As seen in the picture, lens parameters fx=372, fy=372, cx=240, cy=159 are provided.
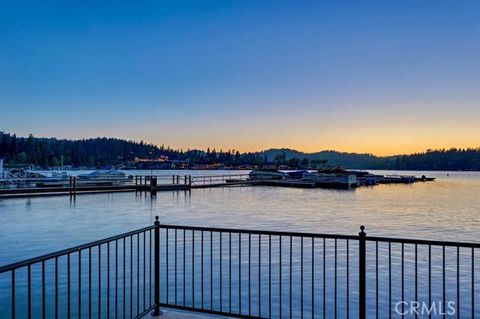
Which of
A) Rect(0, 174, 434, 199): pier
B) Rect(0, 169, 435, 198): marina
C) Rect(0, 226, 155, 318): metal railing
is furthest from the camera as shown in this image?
Rect(0, 169, 435, 198): marina

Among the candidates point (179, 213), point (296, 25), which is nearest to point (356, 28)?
point (296, 25)

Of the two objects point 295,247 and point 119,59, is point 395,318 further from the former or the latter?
point 119,59

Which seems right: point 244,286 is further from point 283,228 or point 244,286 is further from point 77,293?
point 283,228

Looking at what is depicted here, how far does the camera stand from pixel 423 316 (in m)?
6.32

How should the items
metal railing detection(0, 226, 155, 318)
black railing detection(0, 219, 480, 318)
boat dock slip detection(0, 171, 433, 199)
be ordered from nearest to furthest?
black railing detection(0, 219, 480, 318), metal railing detection(0, 226, 155, 318), boat dock slip detection(0, 171, 433, 199)

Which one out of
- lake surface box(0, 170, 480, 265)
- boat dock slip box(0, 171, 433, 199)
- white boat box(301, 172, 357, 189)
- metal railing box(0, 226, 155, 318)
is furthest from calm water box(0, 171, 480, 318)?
white boat box(301, 172, 357, 189)

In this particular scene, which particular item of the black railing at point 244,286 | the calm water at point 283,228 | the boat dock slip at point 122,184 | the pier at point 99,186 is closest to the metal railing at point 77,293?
the black railing at point 244,286

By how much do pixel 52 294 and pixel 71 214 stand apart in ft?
40.7

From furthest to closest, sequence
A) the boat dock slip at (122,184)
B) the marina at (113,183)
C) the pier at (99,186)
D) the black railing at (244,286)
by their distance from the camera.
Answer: the marina at (113,183) < the boat dock slip at (122,184) < the pier at (99,186) < the black railing at (244,286)

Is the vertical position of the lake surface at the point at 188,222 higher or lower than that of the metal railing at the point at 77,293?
lower

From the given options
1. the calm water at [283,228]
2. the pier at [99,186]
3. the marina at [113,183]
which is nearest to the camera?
the calm water at [283,228]

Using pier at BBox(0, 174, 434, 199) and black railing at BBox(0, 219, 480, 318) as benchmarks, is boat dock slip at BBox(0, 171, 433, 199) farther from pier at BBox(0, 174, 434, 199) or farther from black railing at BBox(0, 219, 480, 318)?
black railing at BBox(0, 219, 480, 318)

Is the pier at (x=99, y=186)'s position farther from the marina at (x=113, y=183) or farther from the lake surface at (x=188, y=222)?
the lake surface at (x=188, y=222)

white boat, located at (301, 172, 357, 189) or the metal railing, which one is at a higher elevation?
the metal railing
